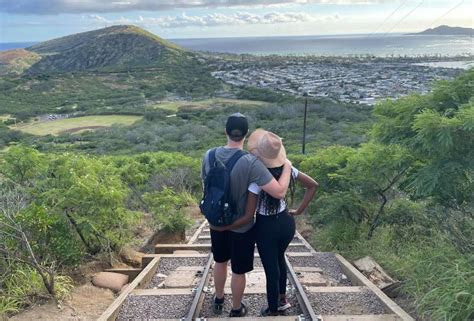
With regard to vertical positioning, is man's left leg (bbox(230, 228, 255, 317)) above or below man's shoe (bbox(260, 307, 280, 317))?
above

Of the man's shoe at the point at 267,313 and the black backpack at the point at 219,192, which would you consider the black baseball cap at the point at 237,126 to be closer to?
the black backpack at the point at 219,192

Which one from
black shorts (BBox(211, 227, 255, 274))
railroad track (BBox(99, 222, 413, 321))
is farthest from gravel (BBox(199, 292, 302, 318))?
black shorts (BBox(211, 227, 255, 274))

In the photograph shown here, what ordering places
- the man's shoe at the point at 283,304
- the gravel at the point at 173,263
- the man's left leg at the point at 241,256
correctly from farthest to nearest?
the gravel at the point at 173,263 → the man's shoe at the point at 283,304 → the man's left leg at the point at 241,256

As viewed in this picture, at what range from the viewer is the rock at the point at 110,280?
607 centimetres

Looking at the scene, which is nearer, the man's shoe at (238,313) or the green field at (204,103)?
the man's shoe at (238,313)

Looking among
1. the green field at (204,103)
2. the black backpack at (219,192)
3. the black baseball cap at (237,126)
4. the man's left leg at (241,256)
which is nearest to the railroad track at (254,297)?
the man's left leg at (241,256)

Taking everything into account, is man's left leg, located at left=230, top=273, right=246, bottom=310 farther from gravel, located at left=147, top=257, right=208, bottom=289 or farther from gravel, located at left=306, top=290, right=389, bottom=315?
gravel, located at left=147, top=257, right=208, bottom=289

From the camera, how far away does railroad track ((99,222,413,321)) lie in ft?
15.2

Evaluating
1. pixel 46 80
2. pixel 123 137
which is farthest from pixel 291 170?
pixel 46 80

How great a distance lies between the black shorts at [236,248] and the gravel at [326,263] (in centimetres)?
216

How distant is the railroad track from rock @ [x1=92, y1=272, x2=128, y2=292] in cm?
37

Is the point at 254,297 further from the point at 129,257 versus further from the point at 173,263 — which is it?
the point at 129,257

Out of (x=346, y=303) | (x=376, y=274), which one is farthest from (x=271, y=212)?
(x=376, y=274)

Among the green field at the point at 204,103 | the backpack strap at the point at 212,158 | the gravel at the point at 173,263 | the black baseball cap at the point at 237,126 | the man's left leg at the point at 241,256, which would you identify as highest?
the black baseball cap at the point at 237,126
